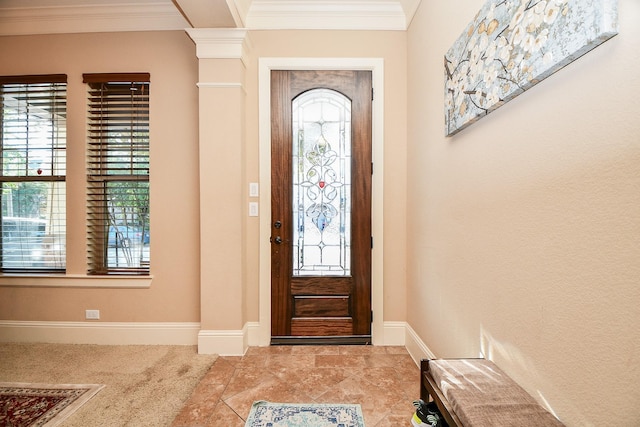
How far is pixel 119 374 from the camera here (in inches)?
88.6

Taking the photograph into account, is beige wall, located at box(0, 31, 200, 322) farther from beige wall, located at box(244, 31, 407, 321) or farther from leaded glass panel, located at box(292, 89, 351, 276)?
leaded glass panel, located at box(292, 89, 351, 276)

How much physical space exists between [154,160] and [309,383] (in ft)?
7.23

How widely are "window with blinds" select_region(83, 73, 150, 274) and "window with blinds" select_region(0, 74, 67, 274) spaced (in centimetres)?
30

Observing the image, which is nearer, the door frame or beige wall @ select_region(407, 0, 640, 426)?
beige wall @ select_region(407, 0, 640, 426)

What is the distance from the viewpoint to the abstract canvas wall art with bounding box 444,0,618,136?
2.84 feet

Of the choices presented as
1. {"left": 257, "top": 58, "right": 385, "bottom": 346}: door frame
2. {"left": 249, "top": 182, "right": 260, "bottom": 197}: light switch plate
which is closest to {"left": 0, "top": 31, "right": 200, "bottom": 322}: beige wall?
{"left": 249, "top": 182, "right": 260, "bottom": 197}: light switch plate

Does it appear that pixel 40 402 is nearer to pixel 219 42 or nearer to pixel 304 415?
pixel 304 415

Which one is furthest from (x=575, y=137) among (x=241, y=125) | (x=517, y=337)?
(x=241, y=125)

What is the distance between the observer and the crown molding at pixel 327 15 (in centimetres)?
262

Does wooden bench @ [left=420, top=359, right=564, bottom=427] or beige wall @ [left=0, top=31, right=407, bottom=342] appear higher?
beige wall @ [left=0, top=31, right=407, bottom=342]

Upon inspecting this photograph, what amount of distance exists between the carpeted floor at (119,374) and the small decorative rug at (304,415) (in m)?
0.50

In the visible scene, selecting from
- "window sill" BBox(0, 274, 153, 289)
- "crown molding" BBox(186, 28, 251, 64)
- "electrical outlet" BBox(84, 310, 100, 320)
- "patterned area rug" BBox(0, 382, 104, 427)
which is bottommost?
"patterned area rug" BBox(0, 382, 104, 427)

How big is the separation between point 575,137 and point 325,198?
1923 mm

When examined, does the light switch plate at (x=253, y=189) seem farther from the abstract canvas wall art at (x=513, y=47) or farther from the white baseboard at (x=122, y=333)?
the abstract canvas wall art at (x=513, y=47)
